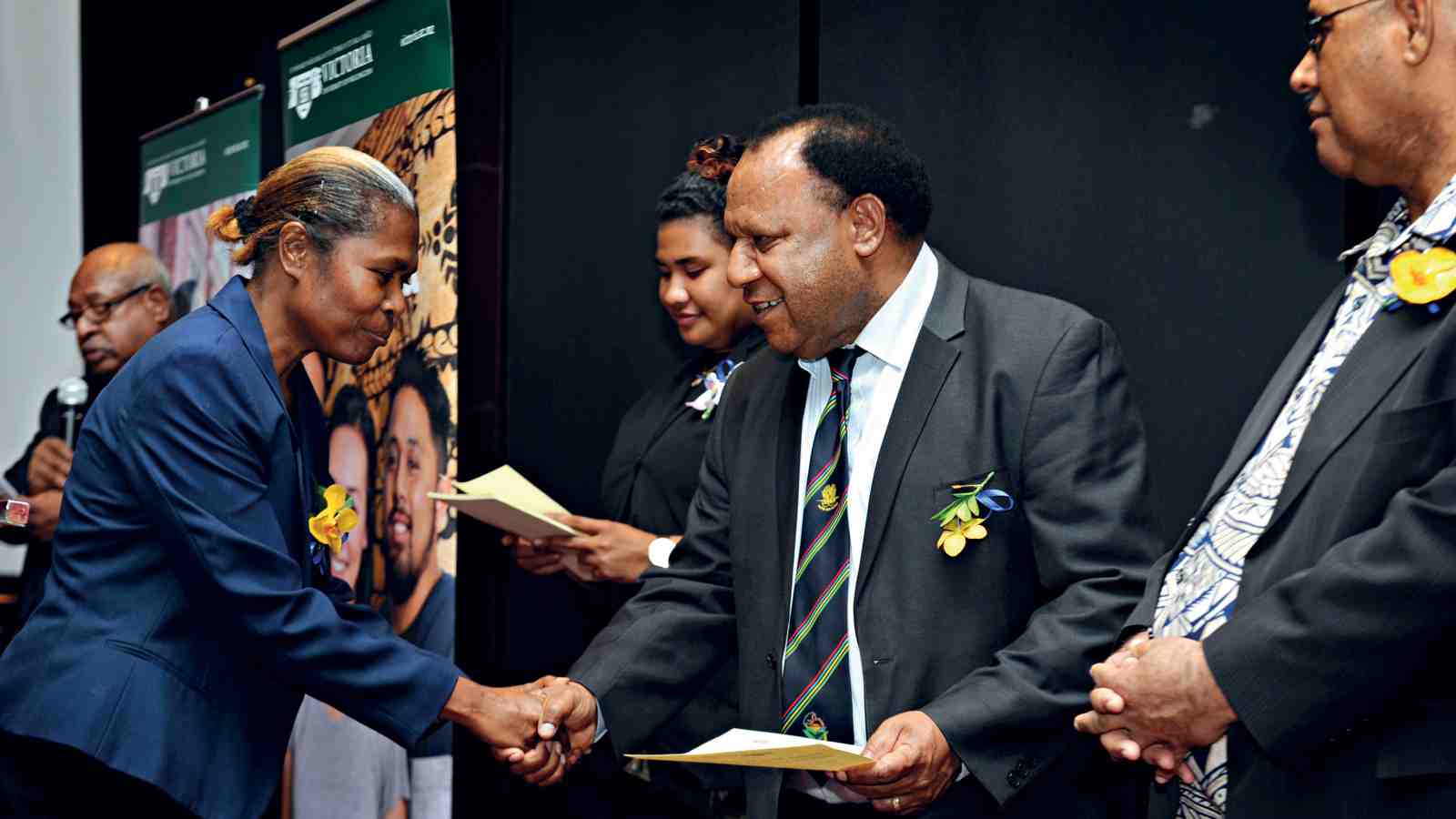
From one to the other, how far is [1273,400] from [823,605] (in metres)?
0.84

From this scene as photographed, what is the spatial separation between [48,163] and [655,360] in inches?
171

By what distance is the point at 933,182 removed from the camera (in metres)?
4.01

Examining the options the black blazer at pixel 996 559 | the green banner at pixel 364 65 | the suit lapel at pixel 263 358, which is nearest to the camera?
the black blazer at pixel 996 559

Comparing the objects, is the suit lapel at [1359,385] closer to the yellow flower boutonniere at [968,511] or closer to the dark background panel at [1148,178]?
the yellow flower boutonniere at [968,511]

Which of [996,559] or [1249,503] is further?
[996,559]

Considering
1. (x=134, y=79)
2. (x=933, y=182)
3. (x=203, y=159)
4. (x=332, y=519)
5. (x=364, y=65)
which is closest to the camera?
(x=332, y=519)

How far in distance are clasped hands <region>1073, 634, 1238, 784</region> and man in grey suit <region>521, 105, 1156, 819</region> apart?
298 millimetres

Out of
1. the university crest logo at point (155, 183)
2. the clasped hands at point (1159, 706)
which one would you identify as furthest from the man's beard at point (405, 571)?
the university crest logo at point (155, 183)

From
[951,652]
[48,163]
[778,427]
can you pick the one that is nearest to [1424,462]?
[951,652]

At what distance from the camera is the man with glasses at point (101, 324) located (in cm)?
517

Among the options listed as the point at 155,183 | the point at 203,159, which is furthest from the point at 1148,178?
the point at 155,183

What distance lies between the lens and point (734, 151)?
3.67 meters

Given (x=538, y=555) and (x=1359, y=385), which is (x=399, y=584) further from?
(x=1359, y=385)

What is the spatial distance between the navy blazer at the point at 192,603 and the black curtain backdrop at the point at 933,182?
1385mm
